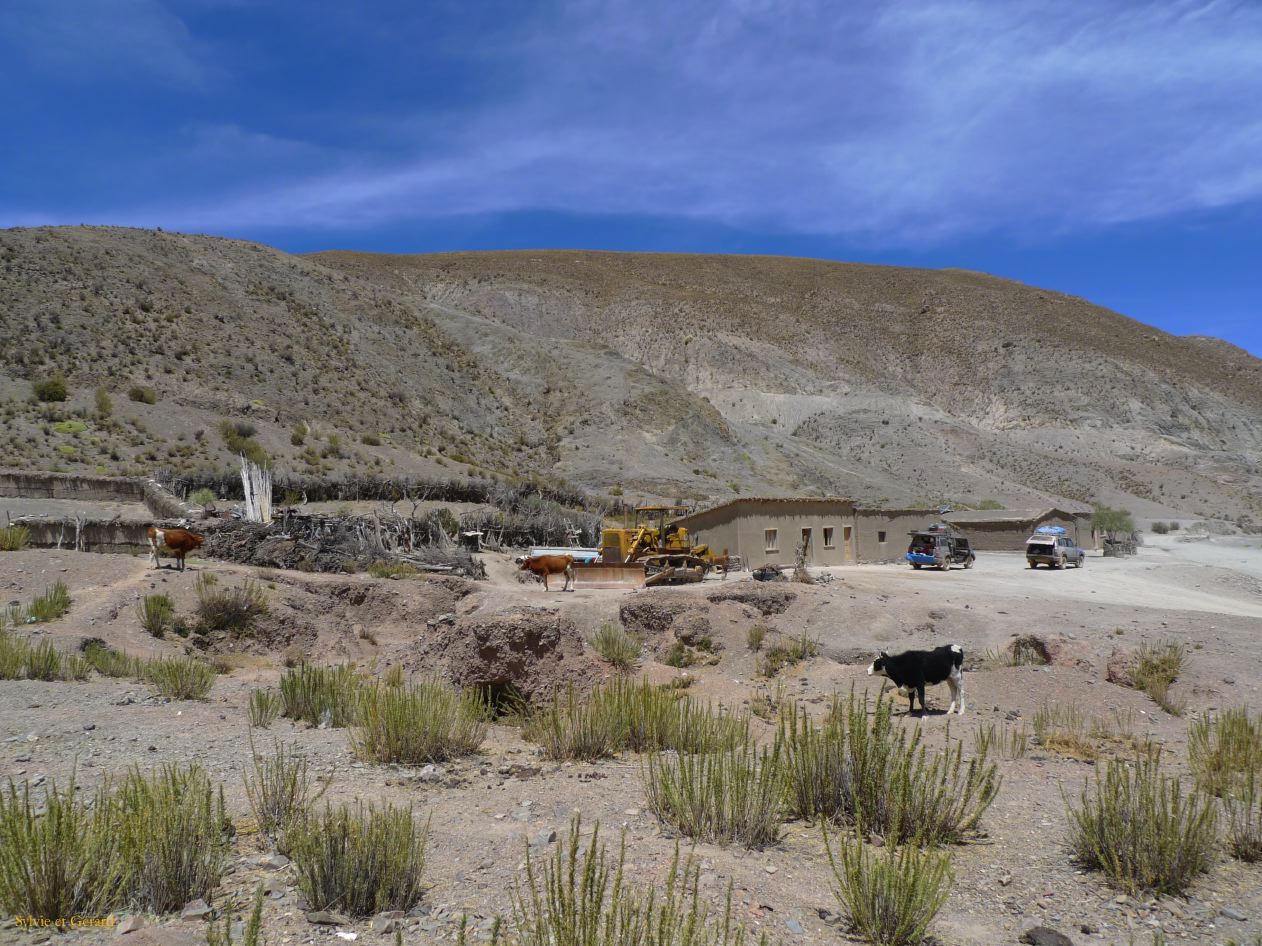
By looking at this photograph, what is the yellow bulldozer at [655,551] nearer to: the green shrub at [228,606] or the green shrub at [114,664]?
the green shrub at [228,606]

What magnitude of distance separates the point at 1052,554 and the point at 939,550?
4.64 m

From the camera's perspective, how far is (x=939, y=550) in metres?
32.0

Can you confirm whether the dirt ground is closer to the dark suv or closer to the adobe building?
the adobe building

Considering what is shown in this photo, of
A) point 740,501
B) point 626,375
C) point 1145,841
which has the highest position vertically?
point 626,375

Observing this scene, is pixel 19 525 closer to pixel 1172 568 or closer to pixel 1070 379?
pixel 1172 568

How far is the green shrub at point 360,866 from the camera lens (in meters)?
4.19

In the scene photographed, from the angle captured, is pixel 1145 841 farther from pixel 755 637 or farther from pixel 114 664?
pixel 114 664

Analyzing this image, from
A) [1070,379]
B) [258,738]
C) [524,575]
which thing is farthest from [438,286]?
[258,738]

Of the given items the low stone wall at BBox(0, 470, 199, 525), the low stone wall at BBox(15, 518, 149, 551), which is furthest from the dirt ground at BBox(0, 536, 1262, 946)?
the low stone wall at BBox(0, 470, 199, 525)

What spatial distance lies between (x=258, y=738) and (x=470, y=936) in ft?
15.4

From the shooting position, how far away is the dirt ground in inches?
174

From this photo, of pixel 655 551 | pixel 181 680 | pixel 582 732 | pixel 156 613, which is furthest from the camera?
pixel 655 551

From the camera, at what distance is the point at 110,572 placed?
16.6m

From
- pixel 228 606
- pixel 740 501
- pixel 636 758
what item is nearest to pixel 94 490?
pixel 228 606
